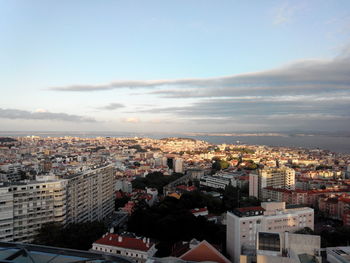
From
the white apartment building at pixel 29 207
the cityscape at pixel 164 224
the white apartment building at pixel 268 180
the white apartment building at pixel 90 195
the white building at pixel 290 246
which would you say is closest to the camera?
the white building at pixel 290 246

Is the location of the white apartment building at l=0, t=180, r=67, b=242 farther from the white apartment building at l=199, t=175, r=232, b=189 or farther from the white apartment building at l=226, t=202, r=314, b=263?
the white apartment building at l=199, t=175, r=232, b=189

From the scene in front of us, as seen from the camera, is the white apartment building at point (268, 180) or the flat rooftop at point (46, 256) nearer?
the flat rooftop at point (46, 256)

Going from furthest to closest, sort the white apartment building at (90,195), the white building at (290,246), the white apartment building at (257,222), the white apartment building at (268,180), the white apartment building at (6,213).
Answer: the white apartment building at (268,180), the white apartment building at (90,195), the white apartment building at (6,213), the white apartment building at (257,222), the white building at (290,246)

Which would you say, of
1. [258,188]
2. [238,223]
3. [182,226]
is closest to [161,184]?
[258,188]

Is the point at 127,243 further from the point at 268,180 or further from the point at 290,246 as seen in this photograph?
the point at 268,180

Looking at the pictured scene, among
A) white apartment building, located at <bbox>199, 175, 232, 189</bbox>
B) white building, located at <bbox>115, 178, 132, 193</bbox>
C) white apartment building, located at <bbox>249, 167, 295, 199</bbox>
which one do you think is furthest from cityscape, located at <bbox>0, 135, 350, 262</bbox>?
white apartment building, located at <bbox>199, 175, 232, 189</bbox>

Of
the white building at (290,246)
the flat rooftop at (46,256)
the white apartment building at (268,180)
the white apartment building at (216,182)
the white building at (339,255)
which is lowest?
the white apartment building at (216,182)

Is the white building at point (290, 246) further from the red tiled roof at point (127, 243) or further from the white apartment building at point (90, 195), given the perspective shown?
the white apartment building at point (90, 195)

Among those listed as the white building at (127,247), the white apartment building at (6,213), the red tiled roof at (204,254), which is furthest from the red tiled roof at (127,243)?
the white apartment building at (6,213)
